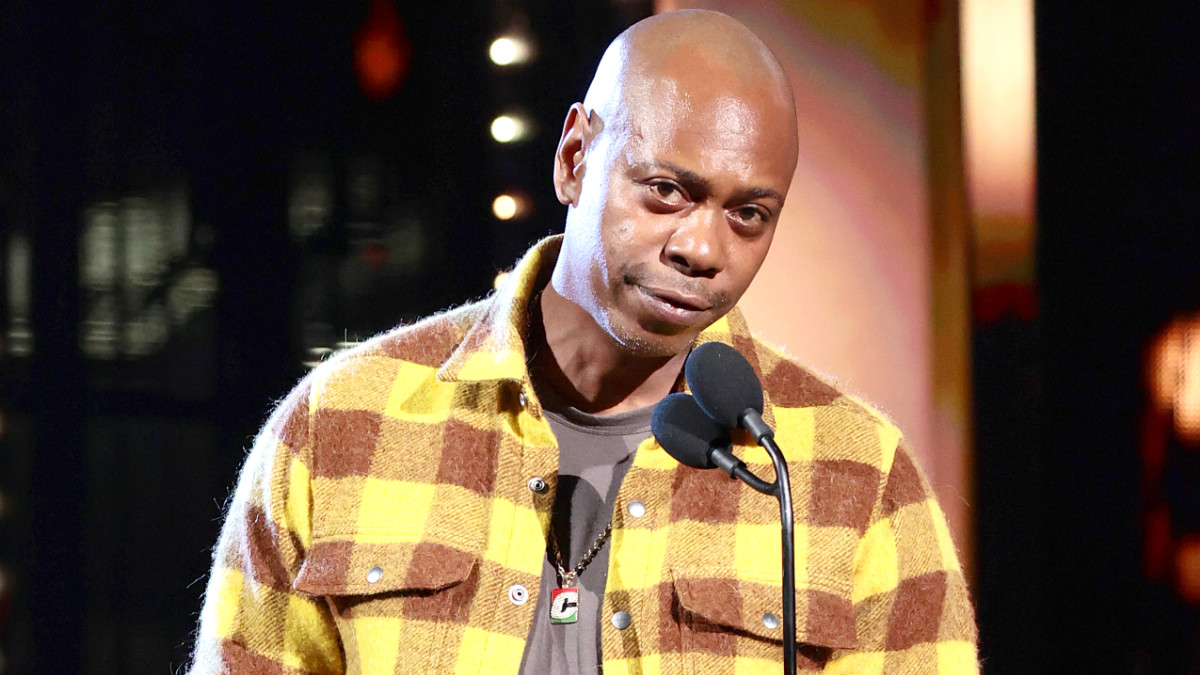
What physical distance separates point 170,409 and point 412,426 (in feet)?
A: 3.80

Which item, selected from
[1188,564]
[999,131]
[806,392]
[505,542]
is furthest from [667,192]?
[1188,564]

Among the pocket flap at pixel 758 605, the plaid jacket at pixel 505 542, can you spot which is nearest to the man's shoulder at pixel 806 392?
the plaid jacket at pixel 505 542

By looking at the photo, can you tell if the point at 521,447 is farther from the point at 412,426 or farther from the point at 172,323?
the point at 172,323

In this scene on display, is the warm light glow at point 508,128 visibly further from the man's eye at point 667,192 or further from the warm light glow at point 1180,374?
the warm light glow at point 1180,374

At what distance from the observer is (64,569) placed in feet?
7.70

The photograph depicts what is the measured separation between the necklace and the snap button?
0.05 m

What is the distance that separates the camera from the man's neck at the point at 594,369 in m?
1.50

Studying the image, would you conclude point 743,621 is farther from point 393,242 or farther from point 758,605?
point 393,242

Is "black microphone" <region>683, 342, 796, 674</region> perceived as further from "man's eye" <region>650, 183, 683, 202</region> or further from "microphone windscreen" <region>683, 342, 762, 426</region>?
"man's eye" <region>650, 183, 683, 202</region>

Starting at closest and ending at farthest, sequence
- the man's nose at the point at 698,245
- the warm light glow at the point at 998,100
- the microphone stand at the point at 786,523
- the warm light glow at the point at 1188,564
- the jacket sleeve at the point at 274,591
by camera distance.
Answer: the microphone stand at the point at 786,523
the man's nose at the point at 698,245
the jacket sleeve at the point at 274,591
the warm light glow at the point at 998,100
the warm light glow at the point at 1188,564

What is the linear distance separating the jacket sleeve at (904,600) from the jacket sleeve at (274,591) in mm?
712

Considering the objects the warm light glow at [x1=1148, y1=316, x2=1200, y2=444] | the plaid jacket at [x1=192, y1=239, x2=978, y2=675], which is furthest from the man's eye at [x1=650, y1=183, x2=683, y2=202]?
the warm light glow at [x1=1148, y1=316, x2=1200, y2=444]

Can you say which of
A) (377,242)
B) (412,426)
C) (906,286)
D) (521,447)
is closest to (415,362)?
(412,426)

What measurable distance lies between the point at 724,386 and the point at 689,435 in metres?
0.06
